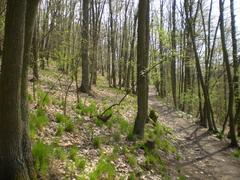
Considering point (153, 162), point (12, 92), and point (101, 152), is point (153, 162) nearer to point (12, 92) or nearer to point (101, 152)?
point (101, 152)

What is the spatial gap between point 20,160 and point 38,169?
→ 32.6 inches

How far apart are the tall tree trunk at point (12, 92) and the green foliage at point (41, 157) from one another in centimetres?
79

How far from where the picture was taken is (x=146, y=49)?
34.8ft

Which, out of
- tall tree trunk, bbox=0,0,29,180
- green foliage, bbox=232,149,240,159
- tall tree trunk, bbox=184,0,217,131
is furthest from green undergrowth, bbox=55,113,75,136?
tall tree trunk, bbox=184,0,217,131

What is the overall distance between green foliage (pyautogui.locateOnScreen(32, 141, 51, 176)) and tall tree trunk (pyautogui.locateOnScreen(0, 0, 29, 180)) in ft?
2.58

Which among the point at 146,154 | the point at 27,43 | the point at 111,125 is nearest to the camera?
the point at 27,43

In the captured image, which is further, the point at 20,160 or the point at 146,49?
the point at 146,49

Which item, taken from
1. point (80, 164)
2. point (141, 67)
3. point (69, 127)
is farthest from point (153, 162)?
point (141, 67)

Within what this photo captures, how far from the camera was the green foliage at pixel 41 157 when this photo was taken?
5455mm

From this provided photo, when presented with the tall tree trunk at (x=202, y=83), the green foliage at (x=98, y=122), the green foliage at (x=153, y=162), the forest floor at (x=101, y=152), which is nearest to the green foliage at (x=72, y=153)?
the forest floor at (x=101, y=152)

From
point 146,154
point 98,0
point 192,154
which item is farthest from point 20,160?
point 98,0

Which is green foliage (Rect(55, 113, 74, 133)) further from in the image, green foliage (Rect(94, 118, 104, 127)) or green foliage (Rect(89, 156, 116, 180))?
green foliage (Rect(89, 156, 116, 180))

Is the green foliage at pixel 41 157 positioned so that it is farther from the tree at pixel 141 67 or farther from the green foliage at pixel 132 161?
the tree at pixel 141 67

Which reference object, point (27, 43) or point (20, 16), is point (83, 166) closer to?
point (27, 43)
